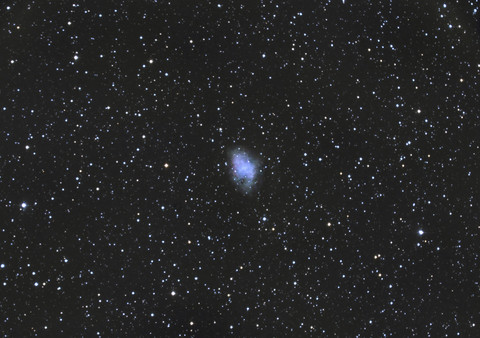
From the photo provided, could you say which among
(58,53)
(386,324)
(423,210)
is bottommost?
(386,324)

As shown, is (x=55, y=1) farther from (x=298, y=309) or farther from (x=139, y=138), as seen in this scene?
(x=298, y=309)

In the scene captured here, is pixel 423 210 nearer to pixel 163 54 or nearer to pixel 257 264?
pixel 257 264

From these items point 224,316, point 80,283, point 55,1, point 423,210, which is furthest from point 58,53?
point 423,210

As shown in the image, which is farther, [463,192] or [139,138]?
[463,192]

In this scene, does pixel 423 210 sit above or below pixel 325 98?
below

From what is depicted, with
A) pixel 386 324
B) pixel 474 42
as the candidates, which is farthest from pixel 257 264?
pixel 474 42

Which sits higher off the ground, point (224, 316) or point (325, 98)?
point (325, 98)
